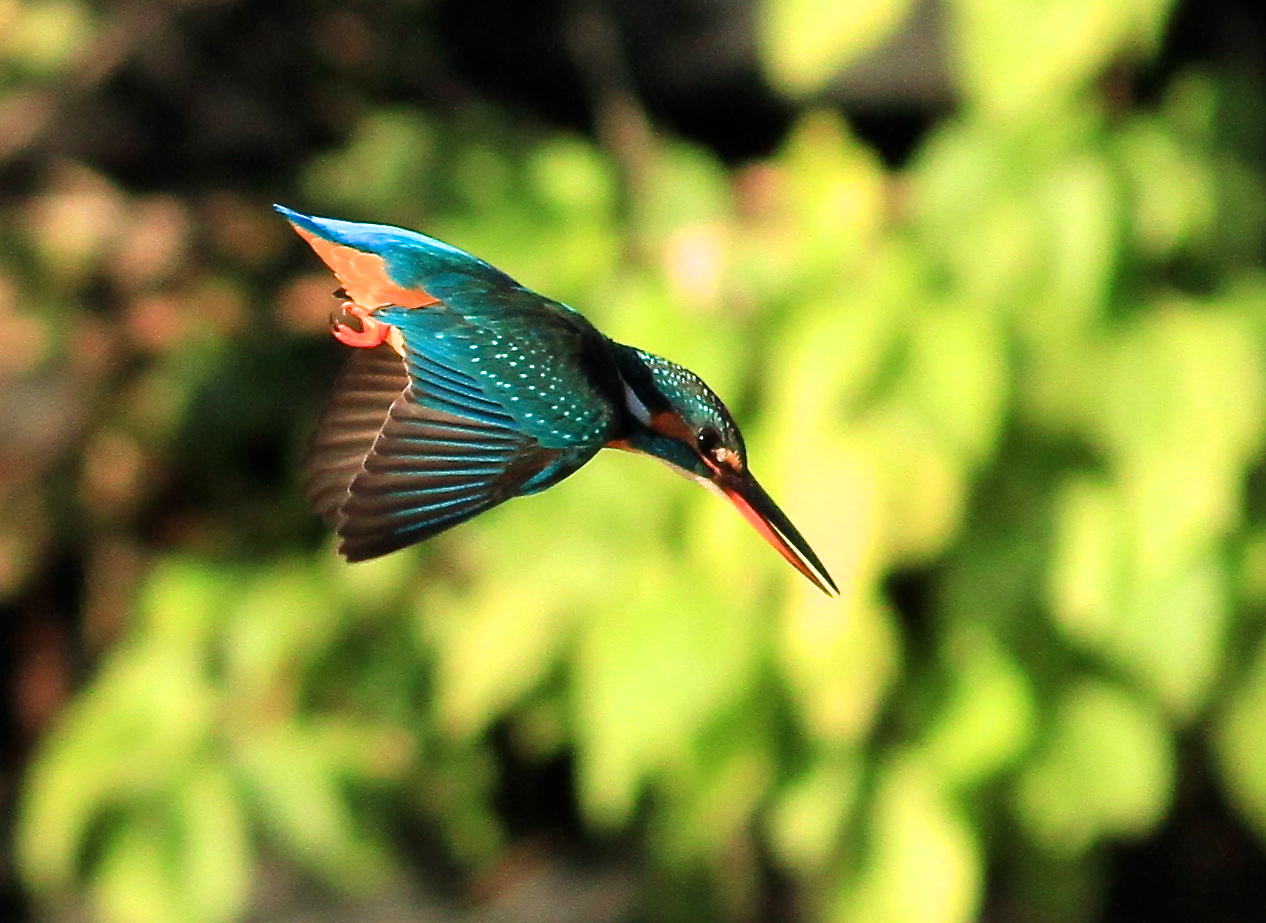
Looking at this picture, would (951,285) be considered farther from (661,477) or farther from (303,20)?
(303,20)

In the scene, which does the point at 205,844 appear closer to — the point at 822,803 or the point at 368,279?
the point at 822,803

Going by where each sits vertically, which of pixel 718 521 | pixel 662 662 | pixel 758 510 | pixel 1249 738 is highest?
pixel 758 510

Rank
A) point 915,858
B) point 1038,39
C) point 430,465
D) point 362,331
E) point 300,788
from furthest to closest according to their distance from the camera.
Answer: point 300,788 → point 915,858 → point 1038,39 → point 362,331 → point 430,465

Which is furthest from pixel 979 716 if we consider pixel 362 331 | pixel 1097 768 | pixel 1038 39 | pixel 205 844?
pixel 362 331

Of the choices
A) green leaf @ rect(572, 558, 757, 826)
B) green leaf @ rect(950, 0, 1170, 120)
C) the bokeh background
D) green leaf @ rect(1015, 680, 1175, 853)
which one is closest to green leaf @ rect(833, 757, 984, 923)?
the bokeh background

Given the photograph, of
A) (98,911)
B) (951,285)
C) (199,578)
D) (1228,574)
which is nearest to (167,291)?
(199,578)

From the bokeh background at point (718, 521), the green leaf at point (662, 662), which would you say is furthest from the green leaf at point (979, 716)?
the green leaf at point (662, 662)

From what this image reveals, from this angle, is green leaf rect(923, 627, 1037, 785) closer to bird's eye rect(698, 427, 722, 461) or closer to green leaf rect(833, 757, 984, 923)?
green leaf rect(833, 757, 984, 923)
